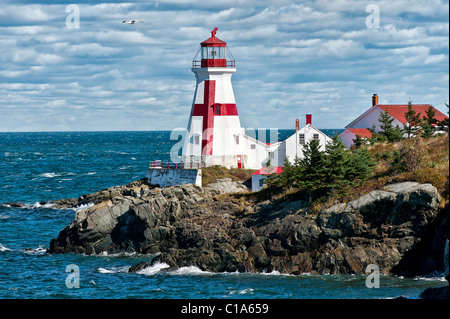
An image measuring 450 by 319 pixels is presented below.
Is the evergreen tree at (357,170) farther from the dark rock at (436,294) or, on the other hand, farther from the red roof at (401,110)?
the red roof at (401,110)

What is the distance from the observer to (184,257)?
34.0 m

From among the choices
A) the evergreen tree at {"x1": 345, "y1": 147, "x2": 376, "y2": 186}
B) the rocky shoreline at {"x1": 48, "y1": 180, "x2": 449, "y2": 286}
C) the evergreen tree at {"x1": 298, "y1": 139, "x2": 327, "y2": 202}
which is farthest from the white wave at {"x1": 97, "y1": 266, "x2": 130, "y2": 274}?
the evergreen tree at {"x1": 345, "y1": 147, "x2": 376, "y2": 186}

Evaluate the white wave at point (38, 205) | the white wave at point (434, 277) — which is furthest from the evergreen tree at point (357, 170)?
the white wave at point (38, 205)

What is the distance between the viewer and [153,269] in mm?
33469

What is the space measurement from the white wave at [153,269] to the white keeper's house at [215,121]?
16.5 meters

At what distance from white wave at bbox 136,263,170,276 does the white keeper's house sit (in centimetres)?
1646

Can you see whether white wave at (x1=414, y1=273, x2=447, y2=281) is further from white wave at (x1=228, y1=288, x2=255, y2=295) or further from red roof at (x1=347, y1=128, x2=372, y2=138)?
red roof at (x1=347, y1=128, x2=372, y2=138)

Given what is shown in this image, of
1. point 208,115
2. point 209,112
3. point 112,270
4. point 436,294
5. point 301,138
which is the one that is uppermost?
point 209,112

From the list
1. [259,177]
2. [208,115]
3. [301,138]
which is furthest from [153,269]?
[301,138]

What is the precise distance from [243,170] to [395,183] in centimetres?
1799

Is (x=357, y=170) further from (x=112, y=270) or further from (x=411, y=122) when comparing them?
(x=411, y=122)

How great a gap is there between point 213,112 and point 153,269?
1962 centimetres

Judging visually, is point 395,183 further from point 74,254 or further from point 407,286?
point 74,254

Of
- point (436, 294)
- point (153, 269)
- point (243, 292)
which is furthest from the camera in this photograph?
point (153, 269)
